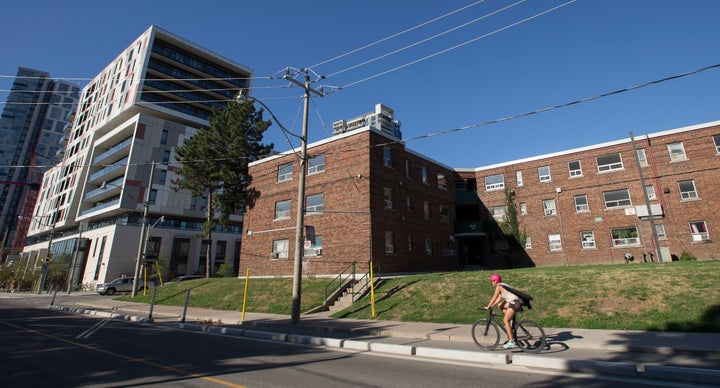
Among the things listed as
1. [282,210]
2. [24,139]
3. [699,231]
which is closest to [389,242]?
[282,210]

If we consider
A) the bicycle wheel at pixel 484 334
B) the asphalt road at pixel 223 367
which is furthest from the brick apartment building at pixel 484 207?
the asphalt road at pixel 223 367

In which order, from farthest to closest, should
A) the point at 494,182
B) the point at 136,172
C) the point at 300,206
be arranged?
the point at 136,172 < the point at 494,182 < the point at 300,206

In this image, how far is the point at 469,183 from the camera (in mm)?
35312

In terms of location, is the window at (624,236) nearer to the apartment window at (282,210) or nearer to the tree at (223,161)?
the apartment window at (282,210)

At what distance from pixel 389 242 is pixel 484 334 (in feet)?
46.9

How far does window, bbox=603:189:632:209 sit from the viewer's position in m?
27.8

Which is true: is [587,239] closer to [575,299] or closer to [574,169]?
[574,169]

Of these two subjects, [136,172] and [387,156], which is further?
[136,172]

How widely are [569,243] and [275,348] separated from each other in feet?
91.0

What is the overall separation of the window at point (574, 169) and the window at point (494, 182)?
5558 millimetres

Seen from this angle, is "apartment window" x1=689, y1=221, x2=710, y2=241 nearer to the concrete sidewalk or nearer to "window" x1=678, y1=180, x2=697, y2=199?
"window" x1=678, y1=180, x2=697, y2=199

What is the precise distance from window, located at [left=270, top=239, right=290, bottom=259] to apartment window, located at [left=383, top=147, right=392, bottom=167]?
8972 mm

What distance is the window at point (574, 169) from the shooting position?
98.4 feet

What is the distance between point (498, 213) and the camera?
108 feet
